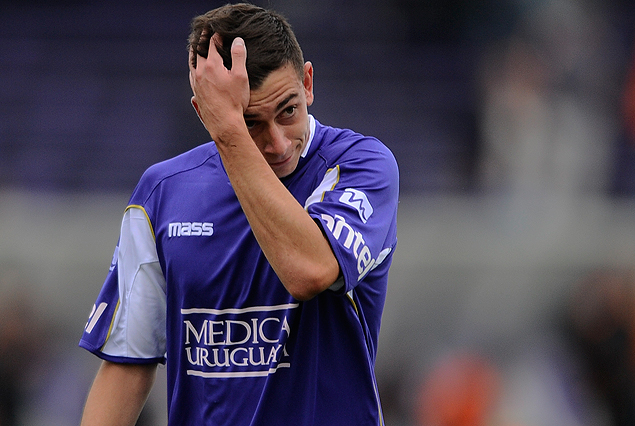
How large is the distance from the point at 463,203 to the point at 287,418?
6333 millimetres

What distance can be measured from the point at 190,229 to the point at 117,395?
0.48m

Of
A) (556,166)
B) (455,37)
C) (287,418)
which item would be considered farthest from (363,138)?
(455,37)

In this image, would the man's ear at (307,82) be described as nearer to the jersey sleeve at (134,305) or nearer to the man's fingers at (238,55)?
the man's fingers at (238,55)

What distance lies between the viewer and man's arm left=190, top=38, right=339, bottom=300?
1.81 meters

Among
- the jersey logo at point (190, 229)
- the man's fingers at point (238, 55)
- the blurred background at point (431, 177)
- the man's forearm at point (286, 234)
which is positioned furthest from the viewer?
the blurred background at point (431, 177)

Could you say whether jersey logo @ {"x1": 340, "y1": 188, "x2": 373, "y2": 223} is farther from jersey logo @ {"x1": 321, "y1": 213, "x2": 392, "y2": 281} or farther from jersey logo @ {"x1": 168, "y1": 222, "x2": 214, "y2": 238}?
jersey logo @ {"x1": 168, "y1": 222, "x2": 214, "y2": 238}

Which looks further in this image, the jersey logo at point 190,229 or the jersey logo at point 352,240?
the jersey logo at point 190,229

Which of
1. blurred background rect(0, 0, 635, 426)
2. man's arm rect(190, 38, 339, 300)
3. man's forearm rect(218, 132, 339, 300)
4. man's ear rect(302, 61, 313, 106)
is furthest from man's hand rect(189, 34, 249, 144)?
blurred background rect(0, 0, 635, 426)

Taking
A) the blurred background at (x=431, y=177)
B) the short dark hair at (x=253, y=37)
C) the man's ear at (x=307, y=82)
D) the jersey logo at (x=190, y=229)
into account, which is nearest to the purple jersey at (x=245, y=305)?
the jersey logo at (x=190, y=229)

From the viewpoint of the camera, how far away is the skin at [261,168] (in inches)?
71.5

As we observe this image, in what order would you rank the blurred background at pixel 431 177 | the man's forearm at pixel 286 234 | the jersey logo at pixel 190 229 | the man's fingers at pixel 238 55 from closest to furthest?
the man's forearm at pixel 286 234 < the man's fingers at pixel 238 55 < the jersey logo at pixel 190 229 < the blurred background at pixel 431 177

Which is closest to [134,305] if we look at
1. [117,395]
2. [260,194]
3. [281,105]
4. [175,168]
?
[117,395]

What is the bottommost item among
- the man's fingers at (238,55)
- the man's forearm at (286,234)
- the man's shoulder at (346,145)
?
the man's forearm at (286,234)

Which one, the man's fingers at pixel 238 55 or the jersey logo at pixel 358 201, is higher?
the man's fingers at pixel 238 55
